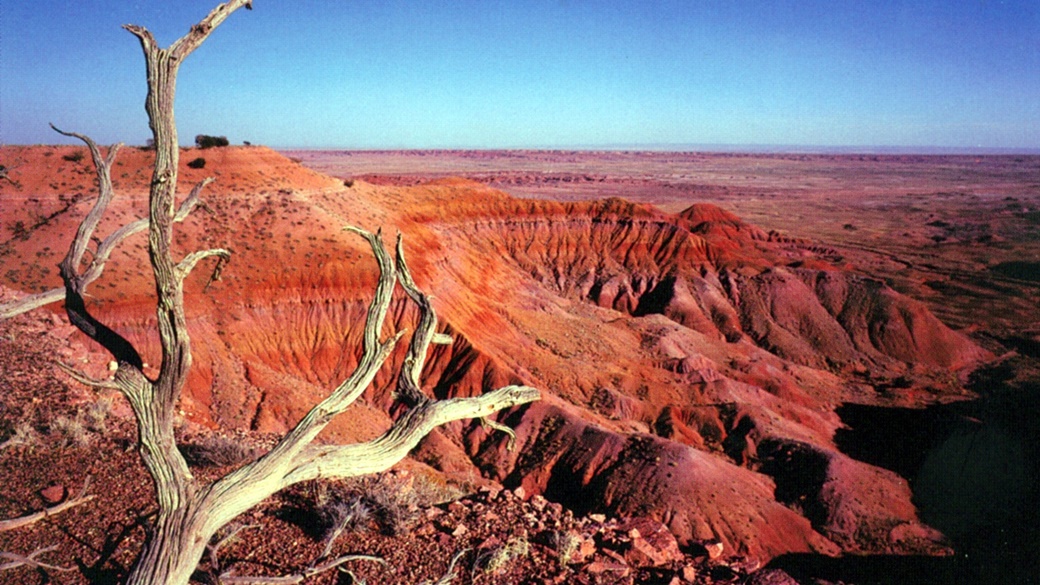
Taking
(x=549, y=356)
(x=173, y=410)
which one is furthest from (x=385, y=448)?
(x=549, y=356)

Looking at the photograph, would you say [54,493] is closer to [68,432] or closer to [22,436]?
[22,436]

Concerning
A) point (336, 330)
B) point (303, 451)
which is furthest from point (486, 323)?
point (303, 451)

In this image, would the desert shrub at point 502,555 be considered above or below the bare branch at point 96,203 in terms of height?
below

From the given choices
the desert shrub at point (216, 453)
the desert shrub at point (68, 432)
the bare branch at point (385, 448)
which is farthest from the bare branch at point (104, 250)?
the desert shrub at point (216, 453)

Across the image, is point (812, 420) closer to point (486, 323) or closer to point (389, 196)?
point (486, 323)

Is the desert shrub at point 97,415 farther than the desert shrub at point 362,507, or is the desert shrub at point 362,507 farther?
the desert shrub at point 97,415

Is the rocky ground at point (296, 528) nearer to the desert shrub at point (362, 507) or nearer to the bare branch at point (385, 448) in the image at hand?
the desert shrub at point (362, 507)

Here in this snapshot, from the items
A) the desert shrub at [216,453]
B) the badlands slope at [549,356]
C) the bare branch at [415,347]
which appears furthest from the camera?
the badlands slope at [549,356]
